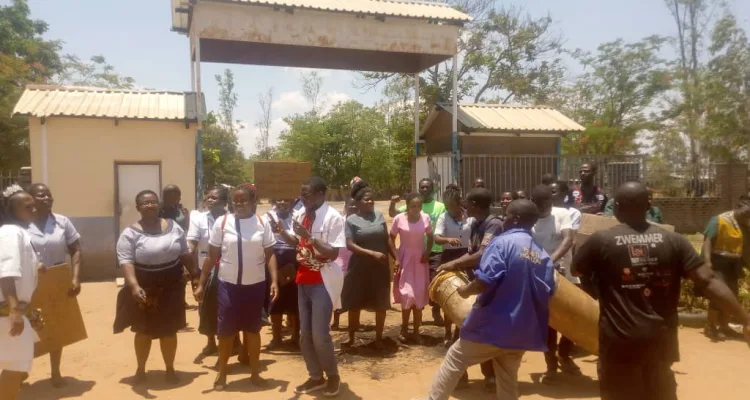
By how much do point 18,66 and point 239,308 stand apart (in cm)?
1988

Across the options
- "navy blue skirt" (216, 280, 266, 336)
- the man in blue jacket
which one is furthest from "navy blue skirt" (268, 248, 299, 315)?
the man in blue jacket

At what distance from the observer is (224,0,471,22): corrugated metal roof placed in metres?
10.7

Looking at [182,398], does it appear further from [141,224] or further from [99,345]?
[99,345]

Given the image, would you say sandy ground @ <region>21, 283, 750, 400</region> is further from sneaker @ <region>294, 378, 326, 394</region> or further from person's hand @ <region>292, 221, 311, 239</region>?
person's hand @ <region>292, 221, 311, 239</region>

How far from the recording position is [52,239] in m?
4.70

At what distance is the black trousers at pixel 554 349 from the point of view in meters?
4.79

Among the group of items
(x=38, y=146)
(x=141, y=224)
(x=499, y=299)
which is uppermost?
(x=38, y=146)

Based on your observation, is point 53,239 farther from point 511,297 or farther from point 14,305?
point 511,297

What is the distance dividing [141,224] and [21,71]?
19.1 meters

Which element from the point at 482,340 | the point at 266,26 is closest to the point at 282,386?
the point at 482,340

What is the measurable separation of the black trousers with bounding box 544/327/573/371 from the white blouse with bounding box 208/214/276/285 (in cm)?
254

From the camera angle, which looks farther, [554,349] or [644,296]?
[554,349]

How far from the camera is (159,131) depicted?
33.2ft

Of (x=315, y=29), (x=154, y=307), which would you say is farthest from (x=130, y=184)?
(x=154, y=307)
